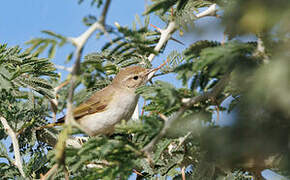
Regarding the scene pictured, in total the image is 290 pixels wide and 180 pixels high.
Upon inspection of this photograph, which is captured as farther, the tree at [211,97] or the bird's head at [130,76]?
the bird's head at [130,76]

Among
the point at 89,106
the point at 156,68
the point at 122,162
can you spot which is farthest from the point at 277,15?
the point at 89,106

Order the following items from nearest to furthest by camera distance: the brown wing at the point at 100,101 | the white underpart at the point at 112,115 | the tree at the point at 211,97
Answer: the tree at the point at 211,97
the white underpart at the point at 112,115
the brown wing at the point at 100,101

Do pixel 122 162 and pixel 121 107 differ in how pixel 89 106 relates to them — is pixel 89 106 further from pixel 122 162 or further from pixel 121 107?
pixel 122 162

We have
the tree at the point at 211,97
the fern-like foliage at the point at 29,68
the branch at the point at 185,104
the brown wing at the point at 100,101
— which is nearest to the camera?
the tree at the point at 211,97

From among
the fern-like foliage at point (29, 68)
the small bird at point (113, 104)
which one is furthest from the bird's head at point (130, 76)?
the fern-like foliage at point (29, 68)

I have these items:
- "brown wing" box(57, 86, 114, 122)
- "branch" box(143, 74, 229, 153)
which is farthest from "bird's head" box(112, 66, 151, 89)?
"branch" box(143, 74, 229, 153)

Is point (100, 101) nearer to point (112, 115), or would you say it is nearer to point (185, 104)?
point (112, 115)

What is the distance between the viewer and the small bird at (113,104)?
4.13 m

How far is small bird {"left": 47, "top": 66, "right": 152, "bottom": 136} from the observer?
4.13m

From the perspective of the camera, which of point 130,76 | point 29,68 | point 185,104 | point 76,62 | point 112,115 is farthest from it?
point 130,76

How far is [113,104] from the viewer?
4324 mm

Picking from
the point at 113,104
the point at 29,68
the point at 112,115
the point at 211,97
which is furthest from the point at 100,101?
the point at 211,97

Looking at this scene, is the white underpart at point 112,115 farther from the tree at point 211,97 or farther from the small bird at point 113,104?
the tree at point 211,97

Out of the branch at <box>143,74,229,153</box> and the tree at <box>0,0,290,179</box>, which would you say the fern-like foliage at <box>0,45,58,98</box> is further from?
the branch at <box>143,74,229,153</box>
